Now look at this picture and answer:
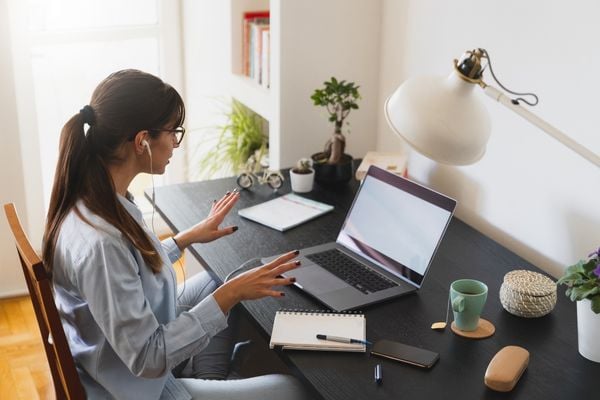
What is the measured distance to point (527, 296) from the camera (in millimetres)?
1892

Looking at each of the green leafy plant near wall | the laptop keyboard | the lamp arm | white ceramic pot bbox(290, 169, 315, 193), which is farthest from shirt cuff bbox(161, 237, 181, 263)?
the green leafy plant near wall

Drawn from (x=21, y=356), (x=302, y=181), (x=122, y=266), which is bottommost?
(x=21, y=356)

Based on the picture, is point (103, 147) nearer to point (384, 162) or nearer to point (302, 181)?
point (302, 181)

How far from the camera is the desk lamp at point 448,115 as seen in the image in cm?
164

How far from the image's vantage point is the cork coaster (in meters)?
1.83

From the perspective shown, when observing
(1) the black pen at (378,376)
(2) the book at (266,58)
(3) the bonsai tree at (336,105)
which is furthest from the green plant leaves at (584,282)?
(2) the book at (266,58)

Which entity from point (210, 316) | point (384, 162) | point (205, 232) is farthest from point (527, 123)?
point (210, 316)

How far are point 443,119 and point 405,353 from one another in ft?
1.62

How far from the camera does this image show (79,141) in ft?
5.61

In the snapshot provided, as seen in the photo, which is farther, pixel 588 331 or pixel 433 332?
pixel 433 332

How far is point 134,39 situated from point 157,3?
0.18 metres

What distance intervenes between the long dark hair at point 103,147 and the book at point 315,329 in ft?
1.02

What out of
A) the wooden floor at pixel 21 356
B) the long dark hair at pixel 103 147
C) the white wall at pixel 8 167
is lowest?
the wooden floor at pixel 21 356

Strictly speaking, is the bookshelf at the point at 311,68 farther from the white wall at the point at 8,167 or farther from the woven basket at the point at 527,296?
the woven basket at the point at 527,296
